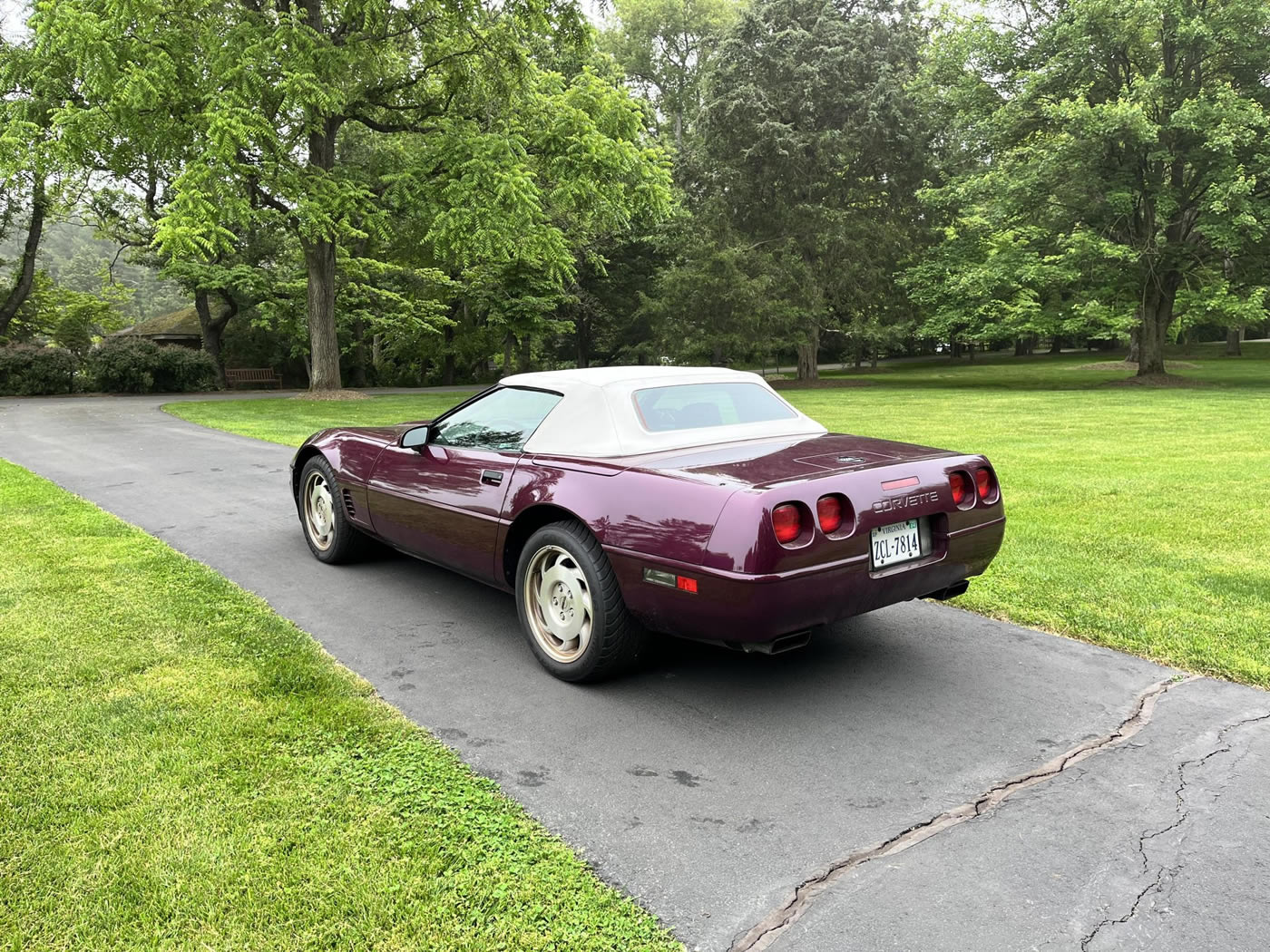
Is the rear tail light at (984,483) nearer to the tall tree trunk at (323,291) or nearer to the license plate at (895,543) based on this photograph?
the license plate at (895,543)

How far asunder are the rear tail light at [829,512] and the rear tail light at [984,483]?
0.98 meters

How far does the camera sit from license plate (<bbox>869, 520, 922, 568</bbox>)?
3453 millimetres

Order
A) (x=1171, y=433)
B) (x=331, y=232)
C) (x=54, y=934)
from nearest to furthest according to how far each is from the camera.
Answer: (x=54, y=934) → (x=1171, y=433) → (x=331, y=232)

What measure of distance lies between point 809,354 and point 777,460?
31672mm

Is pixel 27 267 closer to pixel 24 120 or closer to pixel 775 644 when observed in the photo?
pixel 24 120

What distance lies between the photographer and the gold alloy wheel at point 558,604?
3.73 meters

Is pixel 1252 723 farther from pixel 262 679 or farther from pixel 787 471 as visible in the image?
pixel 262 679

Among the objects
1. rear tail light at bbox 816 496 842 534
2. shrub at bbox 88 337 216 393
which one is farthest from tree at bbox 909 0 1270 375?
shrub at bbox 88 337 216 393


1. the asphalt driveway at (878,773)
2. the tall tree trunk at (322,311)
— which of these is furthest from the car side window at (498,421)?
the tall tree trunk at (322,311)

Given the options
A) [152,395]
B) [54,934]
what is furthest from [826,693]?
[152,395]

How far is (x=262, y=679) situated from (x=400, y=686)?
1.95 ft

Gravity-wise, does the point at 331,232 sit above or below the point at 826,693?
above

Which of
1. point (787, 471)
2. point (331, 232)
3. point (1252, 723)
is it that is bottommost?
point (1252, 723)

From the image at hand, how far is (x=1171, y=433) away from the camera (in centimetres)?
1327
